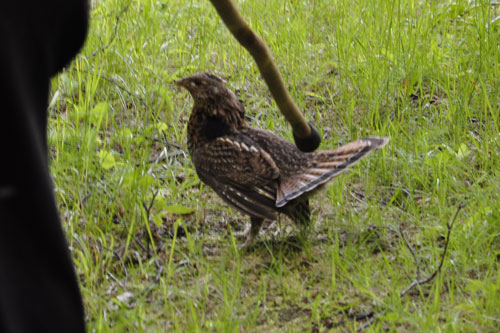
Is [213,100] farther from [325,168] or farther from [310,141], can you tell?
[310,141]

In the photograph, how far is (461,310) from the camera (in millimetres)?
3309

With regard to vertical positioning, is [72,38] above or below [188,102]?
above

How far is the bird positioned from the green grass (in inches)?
10.8

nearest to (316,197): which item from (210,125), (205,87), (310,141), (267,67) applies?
(210,125)

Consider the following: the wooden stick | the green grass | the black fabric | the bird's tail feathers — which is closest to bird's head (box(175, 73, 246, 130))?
the green grass

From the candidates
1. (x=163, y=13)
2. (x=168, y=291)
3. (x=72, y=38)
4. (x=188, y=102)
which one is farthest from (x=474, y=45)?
(x=72, y=38)

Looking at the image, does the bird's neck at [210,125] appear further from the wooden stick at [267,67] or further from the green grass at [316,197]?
the wooden stick at [267,67]

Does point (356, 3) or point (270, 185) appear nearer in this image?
point (270, 185)

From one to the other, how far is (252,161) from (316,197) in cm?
63

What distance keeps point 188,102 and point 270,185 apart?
191 centimetres

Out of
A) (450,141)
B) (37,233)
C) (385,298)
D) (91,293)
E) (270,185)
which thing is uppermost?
(37,233)

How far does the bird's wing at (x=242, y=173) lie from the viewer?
4027 mm

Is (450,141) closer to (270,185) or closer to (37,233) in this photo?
(270,185)

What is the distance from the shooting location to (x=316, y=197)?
4.54m
